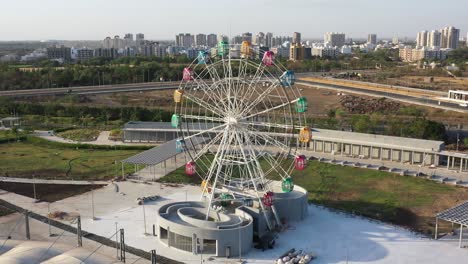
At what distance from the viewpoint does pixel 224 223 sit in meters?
27.5

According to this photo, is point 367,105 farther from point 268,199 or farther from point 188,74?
point 268,199

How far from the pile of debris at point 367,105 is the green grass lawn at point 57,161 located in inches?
1549

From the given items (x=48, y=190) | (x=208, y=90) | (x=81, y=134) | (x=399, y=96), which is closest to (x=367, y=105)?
(x=399, y=96)

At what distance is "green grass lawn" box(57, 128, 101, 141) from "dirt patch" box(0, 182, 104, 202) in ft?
55.6

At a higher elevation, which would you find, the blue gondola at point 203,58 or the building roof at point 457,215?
the blue gondola at point 203,58

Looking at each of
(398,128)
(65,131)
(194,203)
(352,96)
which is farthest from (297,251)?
(352,96)

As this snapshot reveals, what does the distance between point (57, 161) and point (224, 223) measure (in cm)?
2575

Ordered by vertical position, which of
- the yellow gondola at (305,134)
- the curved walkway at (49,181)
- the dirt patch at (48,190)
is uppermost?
the yellow gondola at (305,134)

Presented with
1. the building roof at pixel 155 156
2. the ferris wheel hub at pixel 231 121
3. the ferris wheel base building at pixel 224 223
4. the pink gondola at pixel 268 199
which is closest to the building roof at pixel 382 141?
the building roof at pixel 155 156

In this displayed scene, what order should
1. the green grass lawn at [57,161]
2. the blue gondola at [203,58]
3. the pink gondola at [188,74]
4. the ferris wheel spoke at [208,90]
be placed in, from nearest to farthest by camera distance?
the ferris wheel spoke at [208,90], the blue gondola at [203,58], the pink gondola at [188,74], the green grass lawn at [57,161]

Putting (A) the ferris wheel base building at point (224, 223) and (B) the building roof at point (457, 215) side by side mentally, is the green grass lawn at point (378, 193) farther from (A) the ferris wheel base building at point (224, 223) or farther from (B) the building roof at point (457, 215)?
(A) the ferris wheel base building at point (224, 223)

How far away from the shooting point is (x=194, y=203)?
101ft

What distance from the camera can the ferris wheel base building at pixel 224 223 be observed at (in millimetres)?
26656

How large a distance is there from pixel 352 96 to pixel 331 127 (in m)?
32.0
